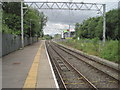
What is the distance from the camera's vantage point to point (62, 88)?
6812 millimetres

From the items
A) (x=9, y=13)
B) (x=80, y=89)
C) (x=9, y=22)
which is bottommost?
(x=80, y=89)

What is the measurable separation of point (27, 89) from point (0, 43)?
10500 mm

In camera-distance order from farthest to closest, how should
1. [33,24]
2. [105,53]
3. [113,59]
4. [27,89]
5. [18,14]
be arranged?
[33,24]
[18,14]
[105,53]
[113,59]
[27,89]

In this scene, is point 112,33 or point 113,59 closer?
point 113,59

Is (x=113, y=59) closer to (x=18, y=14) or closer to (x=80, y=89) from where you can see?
(x=80, y=89)

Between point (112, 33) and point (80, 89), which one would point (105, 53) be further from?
point (112, 33)

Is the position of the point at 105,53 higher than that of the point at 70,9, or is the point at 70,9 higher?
the point at 70,9

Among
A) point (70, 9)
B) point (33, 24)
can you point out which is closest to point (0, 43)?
point (70, 9)

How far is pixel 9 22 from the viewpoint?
31031 mm

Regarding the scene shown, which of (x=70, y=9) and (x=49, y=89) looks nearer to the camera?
(x=49, y=89)

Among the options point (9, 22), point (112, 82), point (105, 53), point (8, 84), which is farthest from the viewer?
point (9, 22)

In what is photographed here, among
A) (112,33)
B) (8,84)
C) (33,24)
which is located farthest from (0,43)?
(112,33)

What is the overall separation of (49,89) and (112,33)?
50725 millimetres

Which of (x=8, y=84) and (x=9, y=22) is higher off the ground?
(x=9, y=22)
